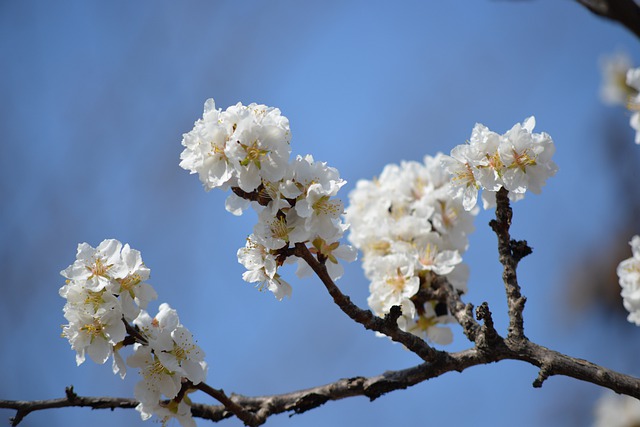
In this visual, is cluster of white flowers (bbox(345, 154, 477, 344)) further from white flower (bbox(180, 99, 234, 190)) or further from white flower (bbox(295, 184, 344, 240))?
white flower (bbox(180, 99, 234, 190))

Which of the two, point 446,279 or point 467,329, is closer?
point 467,329

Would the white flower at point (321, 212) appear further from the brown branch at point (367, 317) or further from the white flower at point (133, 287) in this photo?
the white flower at point (133, 287)

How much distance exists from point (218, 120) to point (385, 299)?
115 centimetres

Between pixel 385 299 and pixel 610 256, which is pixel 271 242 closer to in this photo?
pixel 385 299

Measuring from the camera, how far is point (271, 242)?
2.18 meters

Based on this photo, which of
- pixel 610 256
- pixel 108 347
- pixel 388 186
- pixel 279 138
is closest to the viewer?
pixel 279 138

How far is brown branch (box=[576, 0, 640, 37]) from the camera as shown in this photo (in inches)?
53.4

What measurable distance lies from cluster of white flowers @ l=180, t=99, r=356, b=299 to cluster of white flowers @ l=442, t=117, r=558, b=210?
21.8 inches

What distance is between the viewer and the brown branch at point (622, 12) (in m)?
1.36

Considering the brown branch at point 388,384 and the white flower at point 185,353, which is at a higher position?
the white flower at point 185,353

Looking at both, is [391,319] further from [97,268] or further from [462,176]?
[97,268]

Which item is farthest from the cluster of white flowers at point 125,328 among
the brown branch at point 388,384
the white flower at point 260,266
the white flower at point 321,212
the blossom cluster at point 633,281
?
the blossom cluster at point 633,281

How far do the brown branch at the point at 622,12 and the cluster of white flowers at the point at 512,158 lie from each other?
3.47 feet

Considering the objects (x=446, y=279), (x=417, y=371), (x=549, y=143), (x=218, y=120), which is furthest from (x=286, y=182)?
(x=446, y=279)
